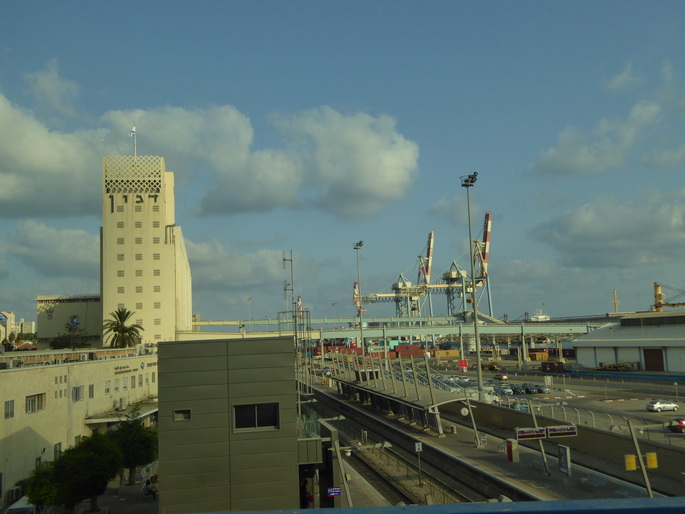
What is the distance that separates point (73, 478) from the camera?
2317 cm

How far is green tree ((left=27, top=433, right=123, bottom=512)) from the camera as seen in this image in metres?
22.7

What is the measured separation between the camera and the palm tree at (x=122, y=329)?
69.9 metres

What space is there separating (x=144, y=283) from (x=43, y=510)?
184ft

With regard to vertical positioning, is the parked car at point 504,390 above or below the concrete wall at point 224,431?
below

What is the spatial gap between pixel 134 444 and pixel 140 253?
51.4 m

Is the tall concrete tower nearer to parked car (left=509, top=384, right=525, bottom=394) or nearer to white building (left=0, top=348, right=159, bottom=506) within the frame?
white building (left=0, top=348, right=159, bottom=506)

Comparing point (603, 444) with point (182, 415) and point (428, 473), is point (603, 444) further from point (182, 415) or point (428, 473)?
point (182, 415)

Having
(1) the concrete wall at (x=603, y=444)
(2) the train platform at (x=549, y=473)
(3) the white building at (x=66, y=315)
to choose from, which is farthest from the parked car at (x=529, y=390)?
(3) the white building at (x=66, y=315)

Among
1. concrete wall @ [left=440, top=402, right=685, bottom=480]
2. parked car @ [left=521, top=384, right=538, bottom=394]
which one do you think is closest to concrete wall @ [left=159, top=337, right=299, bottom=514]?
concrete wall @ [left=440, top=402, right=685, bottom=480]

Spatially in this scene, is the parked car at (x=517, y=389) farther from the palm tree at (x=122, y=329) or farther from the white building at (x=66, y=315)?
the white building at (x=66, y=315)

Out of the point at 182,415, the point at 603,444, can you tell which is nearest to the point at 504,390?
the point at 603,444

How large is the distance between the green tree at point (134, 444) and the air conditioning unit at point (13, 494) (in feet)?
14.8

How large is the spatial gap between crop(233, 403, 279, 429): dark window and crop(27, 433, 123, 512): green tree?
29.7 ft

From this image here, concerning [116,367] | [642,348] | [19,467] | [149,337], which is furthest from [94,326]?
[642,348]
